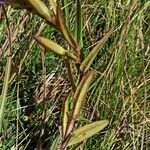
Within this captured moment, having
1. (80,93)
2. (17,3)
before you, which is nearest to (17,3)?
(17,3)

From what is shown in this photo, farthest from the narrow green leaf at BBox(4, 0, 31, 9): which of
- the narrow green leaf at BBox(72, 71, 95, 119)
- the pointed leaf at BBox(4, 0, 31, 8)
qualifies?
the narrow green leaf at BBox(72, 71, 95, 119)

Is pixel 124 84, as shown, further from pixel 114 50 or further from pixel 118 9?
pixel 118 9

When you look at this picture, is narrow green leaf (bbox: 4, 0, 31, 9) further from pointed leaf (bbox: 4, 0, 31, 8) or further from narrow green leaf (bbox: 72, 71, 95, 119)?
narrow green leaf (bbox: 72, 71, 95, 119)

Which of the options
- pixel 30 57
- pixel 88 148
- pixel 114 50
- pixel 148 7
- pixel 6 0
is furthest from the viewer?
pixel 148 7

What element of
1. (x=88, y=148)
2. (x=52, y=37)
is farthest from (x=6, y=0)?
(x=52, y=37)

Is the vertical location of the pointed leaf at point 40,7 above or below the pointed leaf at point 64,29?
above

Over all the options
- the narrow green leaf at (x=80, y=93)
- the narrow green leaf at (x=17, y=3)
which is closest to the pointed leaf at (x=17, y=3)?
the narrow green leaf at (x=17, y=3)

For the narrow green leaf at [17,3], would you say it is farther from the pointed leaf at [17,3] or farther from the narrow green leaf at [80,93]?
the narrow green leaf at [80,93]

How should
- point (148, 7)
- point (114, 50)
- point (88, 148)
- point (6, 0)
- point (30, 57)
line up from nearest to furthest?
point (6, 0), point (88, 148), point (114, 50), point (30, 57), point (148, 7)
